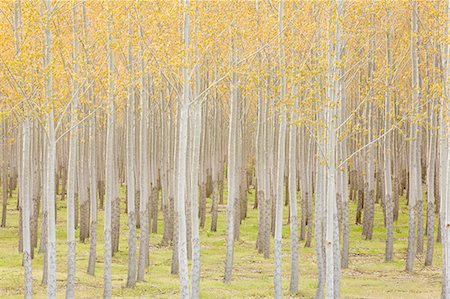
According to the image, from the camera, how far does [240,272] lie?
28422 mm

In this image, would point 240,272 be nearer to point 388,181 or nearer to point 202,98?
point 388,181

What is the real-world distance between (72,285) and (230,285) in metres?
6.51

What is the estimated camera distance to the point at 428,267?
2939 cm

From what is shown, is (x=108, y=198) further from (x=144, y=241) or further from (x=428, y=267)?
(x=428, y=267)

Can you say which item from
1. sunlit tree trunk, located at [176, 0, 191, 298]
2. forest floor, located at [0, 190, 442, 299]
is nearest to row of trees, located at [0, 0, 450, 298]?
sunlit tree trunk, located at [176, 0, 191, 298]

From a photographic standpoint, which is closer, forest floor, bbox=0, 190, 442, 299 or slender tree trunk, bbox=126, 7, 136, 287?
slender tree trunk, bbox=126, 7, 136, 287

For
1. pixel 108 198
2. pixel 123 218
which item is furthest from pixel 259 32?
pixel 123 218

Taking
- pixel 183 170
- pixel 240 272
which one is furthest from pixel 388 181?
pixel 183 170

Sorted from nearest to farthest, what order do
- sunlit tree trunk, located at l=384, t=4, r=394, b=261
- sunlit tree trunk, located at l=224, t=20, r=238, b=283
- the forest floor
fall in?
the forest floor, sunlit tree trunk, located at l=224, t=20, r=238, b=283, sunlit tree trunk, located at l=384, t=4, r=394, b=261

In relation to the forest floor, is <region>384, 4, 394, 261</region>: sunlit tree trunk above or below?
above

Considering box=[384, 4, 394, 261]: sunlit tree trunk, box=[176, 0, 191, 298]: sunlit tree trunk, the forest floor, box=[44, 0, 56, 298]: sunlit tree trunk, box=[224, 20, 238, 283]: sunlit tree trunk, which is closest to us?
box=[176, 0, 191, 298]: sunlit tree trunk

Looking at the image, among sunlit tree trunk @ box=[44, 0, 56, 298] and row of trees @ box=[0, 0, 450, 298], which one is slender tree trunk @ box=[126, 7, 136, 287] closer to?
row of trees @ box=[0, 0, 450, 298]

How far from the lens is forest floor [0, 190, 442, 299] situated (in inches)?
971

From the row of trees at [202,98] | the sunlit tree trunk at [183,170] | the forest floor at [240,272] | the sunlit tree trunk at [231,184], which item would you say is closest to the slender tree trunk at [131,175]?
the row of trees at [202,98]
